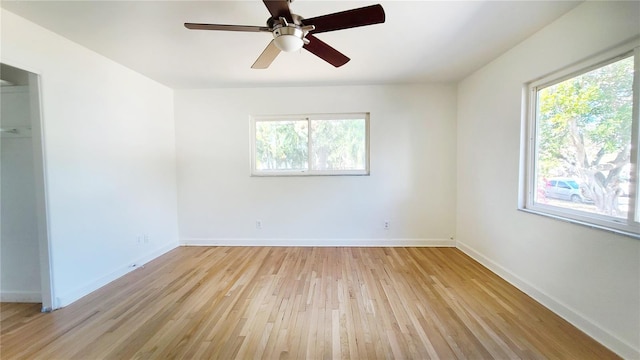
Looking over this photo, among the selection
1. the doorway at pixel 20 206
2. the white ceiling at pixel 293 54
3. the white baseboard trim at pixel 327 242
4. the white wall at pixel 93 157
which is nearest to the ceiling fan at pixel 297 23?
the white ceiling at pixel 293 54

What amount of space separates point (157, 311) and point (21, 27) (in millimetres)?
2562

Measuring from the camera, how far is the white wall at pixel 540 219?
5.18ft

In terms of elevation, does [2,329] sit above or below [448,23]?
below

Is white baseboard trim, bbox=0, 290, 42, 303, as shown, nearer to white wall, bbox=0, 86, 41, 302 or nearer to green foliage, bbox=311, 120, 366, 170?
white wall, bbox=0, 86, 41, 302

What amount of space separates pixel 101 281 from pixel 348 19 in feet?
11.2

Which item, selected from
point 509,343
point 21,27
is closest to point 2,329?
point 21,27

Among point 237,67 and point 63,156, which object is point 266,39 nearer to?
point 237,67

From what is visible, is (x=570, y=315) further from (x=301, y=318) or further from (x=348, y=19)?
(x=348, y=19)

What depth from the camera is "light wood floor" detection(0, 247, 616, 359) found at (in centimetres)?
162

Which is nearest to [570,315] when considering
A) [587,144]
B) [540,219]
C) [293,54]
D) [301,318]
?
[540,219]

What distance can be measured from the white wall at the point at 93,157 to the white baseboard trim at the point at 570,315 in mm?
4300

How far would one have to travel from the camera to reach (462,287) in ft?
7.97

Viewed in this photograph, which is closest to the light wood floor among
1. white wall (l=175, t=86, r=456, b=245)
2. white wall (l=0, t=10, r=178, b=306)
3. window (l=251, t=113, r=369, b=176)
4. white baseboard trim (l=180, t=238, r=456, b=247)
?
white wall (l=0, t=10, r=178, b=306)

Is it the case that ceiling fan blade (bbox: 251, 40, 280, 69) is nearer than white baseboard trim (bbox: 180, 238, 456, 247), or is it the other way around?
ceiling fan blade (bbox: 251, 40, 280, 69)
